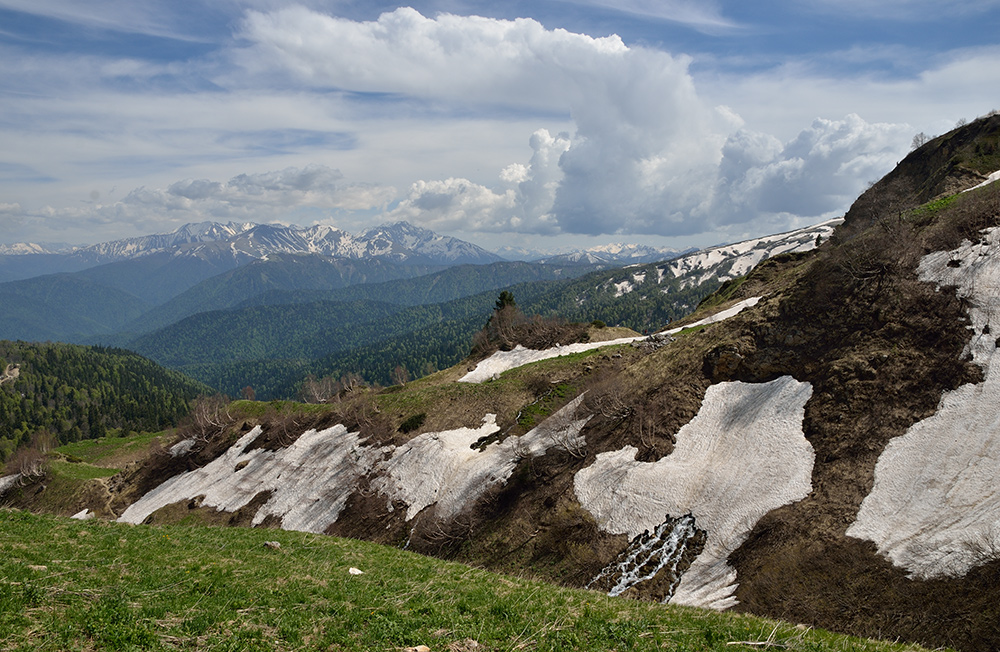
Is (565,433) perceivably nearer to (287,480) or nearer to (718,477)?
(718,477)

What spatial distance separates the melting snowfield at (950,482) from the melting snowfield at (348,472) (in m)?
22.0

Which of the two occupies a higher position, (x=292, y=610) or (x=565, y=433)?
(x=292, y=610)

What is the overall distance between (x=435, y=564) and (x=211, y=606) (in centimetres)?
1135

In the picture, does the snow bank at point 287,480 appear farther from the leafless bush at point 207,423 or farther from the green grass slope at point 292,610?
the green grass slope at point 292,610

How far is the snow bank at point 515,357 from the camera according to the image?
3088 inches

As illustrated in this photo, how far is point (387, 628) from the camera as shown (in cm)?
1341

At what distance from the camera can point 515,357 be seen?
3327 inches

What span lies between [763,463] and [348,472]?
43.5 metres

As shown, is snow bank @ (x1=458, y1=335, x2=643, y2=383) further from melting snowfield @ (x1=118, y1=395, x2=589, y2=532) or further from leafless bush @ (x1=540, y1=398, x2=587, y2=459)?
leafless bush @ (x1=540, y1=398, x2=587, y2=459)

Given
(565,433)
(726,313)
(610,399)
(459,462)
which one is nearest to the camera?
(565,433)

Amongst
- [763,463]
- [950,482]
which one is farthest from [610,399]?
[950,482]

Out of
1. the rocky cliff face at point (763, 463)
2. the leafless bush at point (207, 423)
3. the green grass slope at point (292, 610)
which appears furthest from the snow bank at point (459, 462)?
the leafless bush at point (207, 423)

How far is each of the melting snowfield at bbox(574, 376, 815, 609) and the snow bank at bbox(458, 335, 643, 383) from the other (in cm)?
3821

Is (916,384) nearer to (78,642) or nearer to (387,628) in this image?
(387,628)
